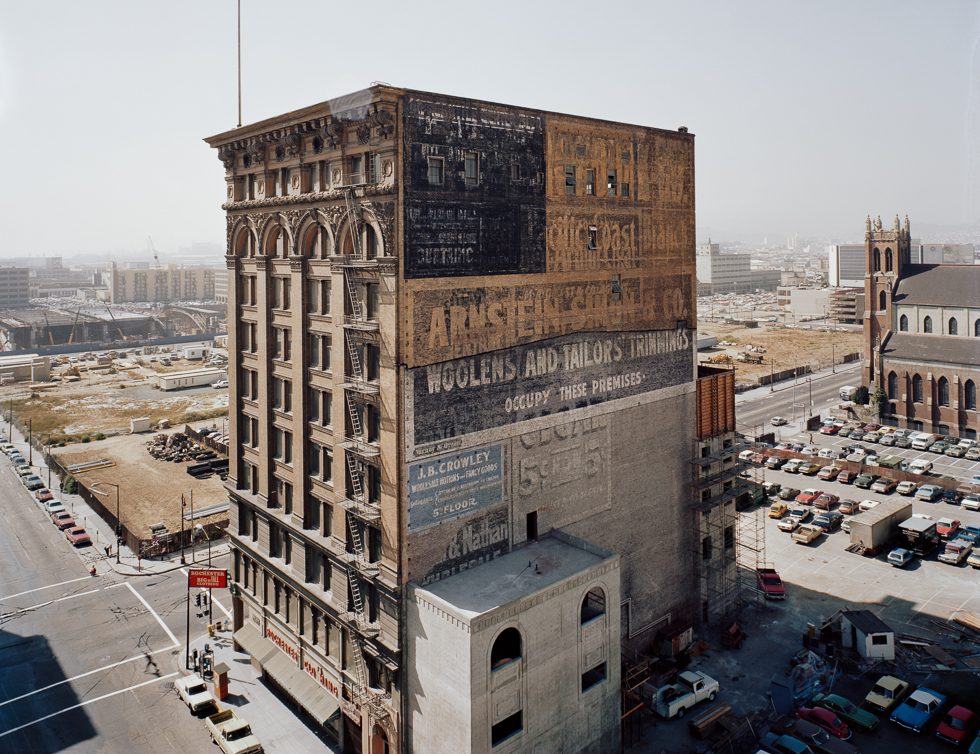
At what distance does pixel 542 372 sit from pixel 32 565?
54513mm

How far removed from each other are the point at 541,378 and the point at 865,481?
58321 millimetres

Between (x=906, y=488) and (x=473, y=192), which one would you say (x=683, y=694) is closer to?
(x=473, y=192)

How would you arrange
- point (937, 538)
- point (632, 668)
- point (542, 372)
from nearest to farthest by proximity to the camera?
point (542, 372), point (632, 668), point (937, 538)

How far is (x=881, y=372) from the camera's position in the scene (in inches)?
4171

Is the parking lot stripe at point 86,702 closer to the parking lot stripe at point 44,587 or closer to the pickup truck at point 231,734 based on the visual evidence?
the pickup truck at point 231,734

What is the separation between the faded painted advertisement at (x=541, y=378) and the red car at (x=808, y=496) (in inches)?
1348

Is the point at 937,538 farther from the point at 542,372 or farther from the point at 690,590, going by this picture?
the point at 542,372

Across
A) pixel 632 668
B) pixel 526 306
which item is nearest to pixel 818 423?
pixel 632 668

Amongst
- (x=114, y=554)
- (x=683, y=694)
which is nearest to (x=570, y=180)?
(x=683, y=694)

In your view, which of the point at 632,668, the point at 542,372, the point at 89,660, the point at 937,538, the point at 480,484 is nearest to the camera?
the point at 480,484

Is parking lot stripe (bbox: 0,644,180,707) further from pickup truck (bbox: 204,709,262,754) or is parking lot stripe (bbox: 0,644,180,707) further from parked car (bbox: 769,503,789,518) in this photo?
parked car (bbox: 769,503,789,518)

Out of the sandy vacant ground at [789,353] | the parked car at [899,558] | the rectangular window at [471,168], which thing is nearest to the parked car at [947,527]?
the parked car at [899,558]

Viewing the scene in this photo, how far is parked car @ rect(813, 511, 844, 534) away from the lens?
69.3 meters

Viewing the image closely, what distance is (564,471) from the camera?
41844mm
